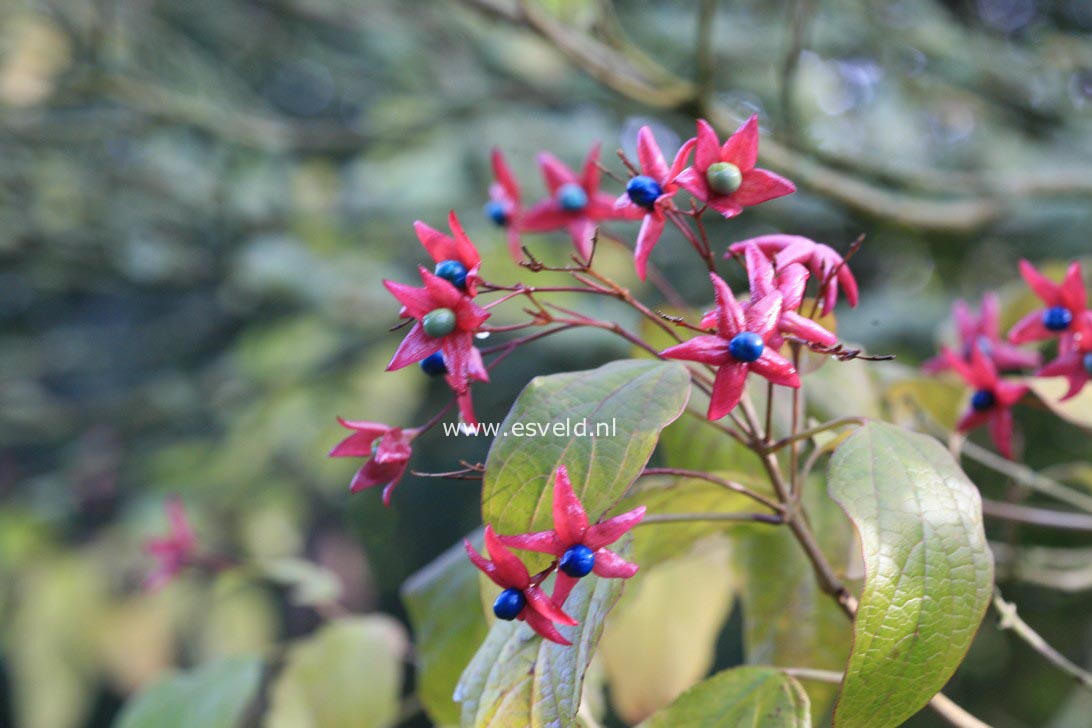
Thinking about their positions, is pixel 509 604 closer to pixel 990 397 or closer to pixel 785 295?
pixel 785 295

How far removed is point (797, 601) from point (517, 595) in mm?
294

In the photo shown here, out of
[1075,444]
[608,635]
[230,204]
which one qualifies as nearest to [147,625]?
[230,204]

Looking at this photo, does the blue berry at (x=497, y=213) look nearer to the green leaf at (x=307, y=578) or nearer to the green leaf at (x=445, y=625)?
the green leaf at (x=445, y=625)

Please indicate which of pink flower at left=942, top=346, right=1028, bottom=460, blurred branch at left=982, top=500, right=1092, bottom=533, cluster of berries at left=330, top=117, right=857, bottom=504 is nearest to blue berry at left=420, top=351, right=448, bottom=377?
cluster of berries at left=330, top=117, right=857, bottom=504

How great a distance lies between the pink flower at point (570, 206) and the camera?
72 centimetres

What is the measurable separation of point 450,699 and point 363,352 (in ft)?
5.01

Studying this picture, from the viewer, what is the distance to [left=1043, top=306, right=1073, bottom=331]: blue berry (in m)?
0.62

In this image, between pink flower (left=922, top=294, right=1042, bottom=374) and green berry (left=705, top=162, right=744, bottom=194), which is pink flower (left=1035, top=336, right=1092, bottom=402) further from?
green berry (left=705, top=162, right=744, bottom=194)

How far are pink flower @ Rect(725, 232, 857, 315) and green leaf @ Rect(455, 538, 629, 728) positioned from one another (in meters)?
0.18

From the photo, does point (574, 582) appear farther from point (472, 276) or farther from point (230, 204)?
point (230, 204)

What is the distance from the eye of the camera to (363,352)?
2133mm

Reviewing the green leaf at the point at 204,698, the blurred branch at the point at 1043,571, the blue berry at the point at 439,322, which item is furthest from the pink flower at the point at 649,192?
the green leaf at the point at 204,698

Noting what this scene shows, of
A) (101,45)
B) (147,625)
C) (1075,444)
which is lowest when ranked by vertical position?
(147,625)

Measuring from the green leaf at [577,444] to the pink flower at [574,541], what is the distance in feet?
0.04
